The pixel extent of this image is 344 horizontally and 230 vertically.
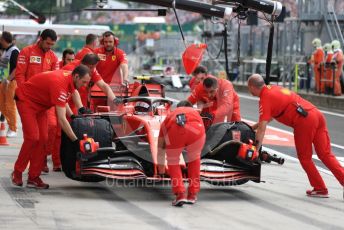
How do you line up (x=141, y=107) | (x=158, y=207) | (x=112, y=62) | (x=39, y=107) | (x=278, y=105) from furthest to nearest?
(x=112, y=62) < (x=141, y=107) < (x=39, y=107) < (x=278, y=105) < (x=158, y=207)

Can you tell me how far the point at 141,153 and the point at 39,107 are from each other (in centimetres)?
149

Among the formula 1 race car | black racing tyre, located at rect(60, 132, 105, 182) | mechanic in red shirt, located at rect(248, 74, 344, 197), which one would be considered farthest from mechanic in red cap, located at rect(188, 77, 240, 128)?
black racing tyre, located at rect(60, 132, 105, 182)

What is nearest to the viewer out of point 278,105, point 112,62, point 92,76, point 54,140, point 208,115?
point 278,105

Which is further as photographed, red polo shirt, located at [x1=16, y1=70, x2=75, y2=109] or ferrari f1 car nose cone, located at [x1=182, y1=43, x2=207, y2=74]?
ferrari f1 car nose cone, located at [x1=182, y1=43, x2=207, y2=74]

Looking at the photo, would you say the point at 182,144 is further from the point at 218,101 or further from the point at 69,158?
the point at 218,101

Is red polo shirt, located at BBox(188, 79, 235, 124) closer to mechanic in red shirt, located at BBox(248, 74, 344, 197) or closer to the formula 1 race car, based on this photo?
the formula 1 race car

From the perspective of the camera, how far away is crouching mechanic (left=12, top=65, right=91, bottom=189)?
13.2m

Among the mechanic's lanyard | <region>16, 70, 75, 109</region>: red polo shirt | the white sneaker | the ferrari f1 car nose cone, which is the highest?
the ferrari f1 car nose cone

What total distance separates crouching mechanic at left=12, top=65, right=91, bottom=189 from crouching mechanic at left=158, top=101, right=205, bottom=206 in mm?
1291

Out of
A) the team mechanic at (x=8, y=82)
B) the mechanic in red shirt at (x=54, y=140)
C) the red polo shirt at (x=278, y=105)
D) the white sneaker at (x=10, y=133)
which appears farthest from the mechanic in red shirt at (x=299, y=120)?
the white sneaker at (x=10, y=133)

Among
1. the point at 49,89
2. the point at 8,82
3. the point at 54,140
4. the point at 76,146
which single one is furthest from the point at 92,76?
the point at 8,82

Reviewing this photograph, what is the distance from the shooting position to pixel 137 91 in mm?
16734

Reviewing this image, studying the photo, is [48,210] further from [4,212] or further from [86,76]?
[86,76]

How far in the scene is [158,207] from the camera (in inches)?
493
